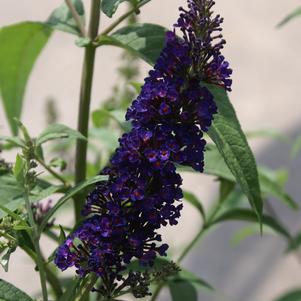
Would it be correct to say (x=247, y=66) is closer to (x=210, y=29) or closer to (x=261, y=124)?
(x=261, y=124)

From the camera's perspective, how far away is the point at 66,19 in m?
1.26

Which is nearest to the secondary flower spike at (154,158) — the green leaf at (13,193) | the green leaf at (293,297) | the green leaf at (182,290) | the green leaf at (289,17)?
the green leaf at (13,193)

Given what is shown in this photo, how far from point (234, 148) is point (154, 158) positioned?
0.50ft

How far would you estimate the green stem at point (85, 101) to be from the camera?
1.18m

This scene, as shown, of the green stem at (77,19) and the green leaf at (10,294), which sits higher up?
the green stem at (77,19)

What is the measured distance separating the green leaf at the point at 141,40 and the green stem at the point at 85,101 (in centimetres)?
3

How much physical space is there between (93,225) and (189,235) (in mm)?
3240

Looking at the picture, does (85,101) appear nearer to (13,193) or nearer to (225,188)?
(13,193)

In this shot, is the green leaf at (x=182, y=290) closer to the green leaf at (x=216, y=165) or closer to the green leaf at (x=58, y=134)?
the green leaf at (x=216, y=165)

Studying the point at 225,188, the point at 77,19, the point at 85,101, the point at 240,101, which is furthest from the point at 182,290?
the point at 240,101

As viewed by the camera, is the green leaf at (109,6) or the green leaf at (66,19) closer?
the green leaf at (109,6)

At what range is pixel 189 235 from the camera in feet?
13.6

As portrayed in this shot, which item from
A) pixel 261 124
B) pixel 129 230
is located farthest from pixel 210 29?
pixel 261 124

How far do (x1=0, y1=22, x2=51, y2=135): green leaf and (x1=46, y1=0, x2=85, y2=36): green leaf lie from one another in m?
0.03
